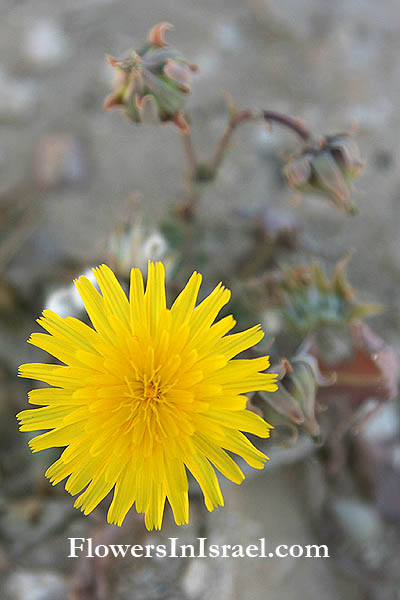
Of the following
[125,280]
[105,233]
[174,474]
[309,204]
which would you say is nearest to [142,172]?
[105,233]

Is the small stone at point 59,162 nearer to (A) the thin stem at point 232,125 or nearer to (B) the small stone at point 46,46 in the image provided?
(B) the small stone at point 46,46

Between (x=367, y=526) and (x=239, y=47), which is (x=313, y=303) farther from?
(x=239, y=47)

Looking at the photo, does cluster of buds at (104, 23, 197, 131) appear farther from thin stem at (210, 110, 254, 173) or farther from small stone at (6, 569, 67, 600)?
small stone at (6, 569, 67, 600)

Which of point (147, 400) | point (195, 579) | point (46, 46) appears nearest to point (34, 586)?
point (195, 579)

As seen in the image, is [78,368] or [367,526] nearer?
[78,368]

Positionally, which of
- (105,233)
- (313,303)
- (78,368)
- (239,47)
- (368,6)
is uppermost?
(368,6)

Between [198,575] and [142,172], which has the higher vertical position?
[142,172]

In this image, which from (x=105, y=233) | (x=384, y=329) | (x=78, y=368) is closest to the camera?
(x=78, y=368)
